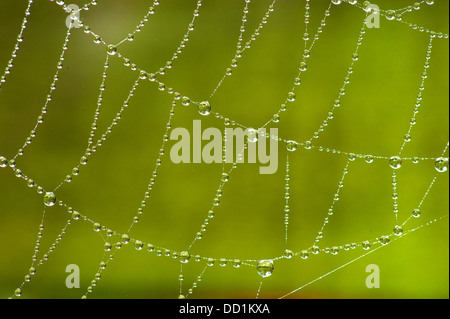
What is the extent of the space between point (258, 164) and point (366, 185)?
1.16ft

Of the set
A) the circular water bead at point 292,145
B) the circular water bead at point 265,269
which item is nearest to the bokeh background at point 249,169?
the circular water bead at point 292,145

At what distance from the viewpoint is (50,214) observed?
1511 millimetres

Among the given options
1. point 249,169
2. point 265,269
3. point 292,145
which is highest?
point 249,169

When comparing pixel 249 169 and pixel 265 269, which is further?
pixel 249 169

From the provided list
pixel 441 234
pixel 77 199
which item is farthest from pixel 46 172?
pixel 441 234

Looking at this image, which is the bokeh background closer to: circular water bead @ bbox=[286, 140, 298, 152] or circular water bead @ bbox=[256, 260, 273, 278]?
circular water bead @ bbox=[286, 140, 298, 152]

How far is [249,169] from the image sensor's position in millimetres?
1563

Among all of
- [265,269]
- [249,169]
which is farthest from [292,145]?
[249,169]

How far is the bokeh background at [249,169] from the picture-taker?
4.88ft

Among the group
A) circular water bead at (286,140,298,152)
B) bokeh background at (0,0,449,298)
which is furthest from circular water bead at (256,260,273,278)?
bokeh background at (0,0,449,298)

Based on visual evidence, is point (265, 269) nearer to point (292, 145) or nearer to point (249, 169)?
point (292, 145)

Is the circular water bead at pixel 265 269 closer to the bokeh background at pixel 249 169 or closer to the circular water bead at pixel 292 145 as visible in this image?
the circular water bead at pixel 292 145
